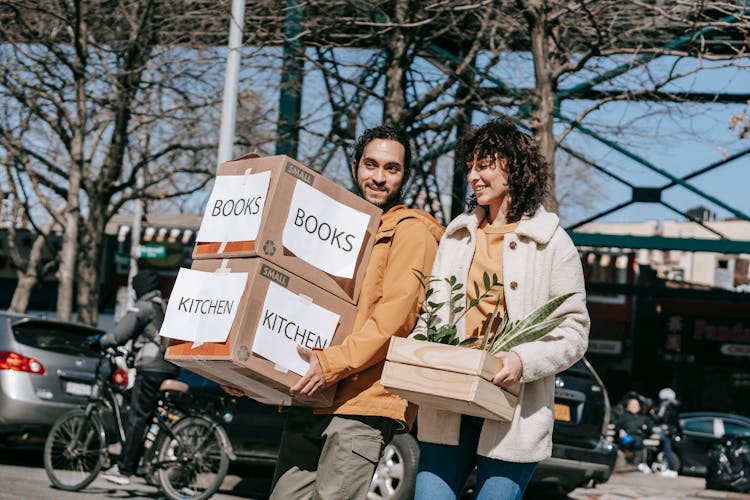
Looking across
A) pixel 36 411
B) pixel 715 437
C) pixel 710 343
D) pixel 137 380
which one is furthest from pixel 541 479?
pixel 710 343

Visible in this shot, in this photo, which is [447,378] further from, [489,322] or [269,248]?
[269,248]

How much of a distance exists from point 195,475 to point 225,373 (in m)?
5.66

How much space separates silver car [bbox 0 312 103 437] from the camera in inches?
434

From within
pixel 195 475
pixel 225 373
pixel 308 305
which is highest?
pixel 308 305

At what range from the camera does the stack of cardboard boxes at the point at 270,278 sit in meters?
3.56

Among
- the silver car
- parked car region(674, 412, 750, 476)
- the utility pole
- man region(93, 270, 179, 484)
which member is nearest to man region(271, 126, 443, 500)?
man region(93, 270, 179, 484)

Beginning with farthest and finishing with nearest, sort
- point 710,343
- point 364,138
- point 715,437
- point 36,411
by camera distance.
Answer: point 710,343 → point 715,437 → point 36,411 → point 364,138

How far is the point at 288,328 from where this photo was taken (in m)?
3.62

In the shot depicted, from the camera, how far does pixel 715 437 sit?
22297 mm

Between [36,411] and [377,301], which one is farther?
[36,411]

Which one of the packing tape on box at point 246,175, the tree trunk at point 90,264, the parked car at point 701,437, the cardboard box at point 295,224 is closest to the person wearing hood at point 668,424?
the parked car at point 701,437

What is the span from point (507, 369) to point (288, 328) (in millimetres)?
699

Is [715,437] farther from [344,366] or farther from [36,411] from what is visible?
[344,366]

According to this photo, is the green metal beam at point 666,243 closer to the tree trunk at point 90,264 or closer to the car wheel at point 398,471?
the tree trunk at point 90,264
